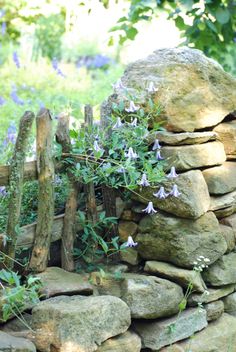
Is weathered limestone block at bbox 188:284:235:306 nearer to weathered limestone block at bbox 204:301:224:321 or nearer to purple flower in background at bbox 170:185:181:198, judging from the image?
weathered limestone block at bbox 204:301:224:321

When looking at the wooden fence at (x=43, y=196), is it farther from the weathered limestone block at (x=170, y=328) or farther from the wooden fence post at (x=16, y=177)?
the weathered limestone block at (x=170, y=328)

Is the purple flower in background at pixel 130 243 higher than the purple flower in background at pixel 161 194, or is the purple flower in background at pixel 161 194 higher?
the purple flower in background at pixel 161 194

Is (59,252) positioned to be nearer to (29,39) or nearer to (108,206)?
(108,206)

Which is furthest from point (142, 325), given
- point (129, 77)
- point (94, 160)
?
point (129, 77)

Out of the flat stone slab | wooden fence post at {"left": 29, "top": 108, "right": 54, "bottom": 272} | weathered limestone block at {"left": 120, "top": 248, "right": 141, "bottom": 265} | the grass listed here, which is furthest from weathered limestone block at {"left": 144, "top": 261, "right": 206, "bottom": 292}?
the grass

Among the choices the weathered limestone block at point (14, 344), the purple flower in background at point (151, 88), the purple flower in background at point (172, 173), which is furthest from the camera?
the purple flower in background at point (151, 88)

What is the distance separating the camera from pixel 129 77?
3865mm

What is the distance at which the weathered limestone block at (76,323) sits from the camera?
9.73ft

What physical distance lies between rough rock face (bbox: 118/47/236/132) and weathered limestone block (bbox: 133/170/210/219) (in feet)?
1.18

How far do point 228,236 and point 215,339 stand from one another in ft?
2.02

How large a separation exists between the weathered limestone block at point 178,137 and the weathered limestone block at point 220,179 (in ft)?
0.70

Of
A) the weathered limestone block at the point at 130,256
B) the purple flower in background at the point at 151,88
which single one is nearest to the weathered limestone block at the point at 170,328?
the weathered limestone block at the point at 130,256

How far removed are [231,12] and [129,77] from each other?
179 centimetres

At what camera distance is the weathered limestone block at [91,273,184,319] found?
129 inches
